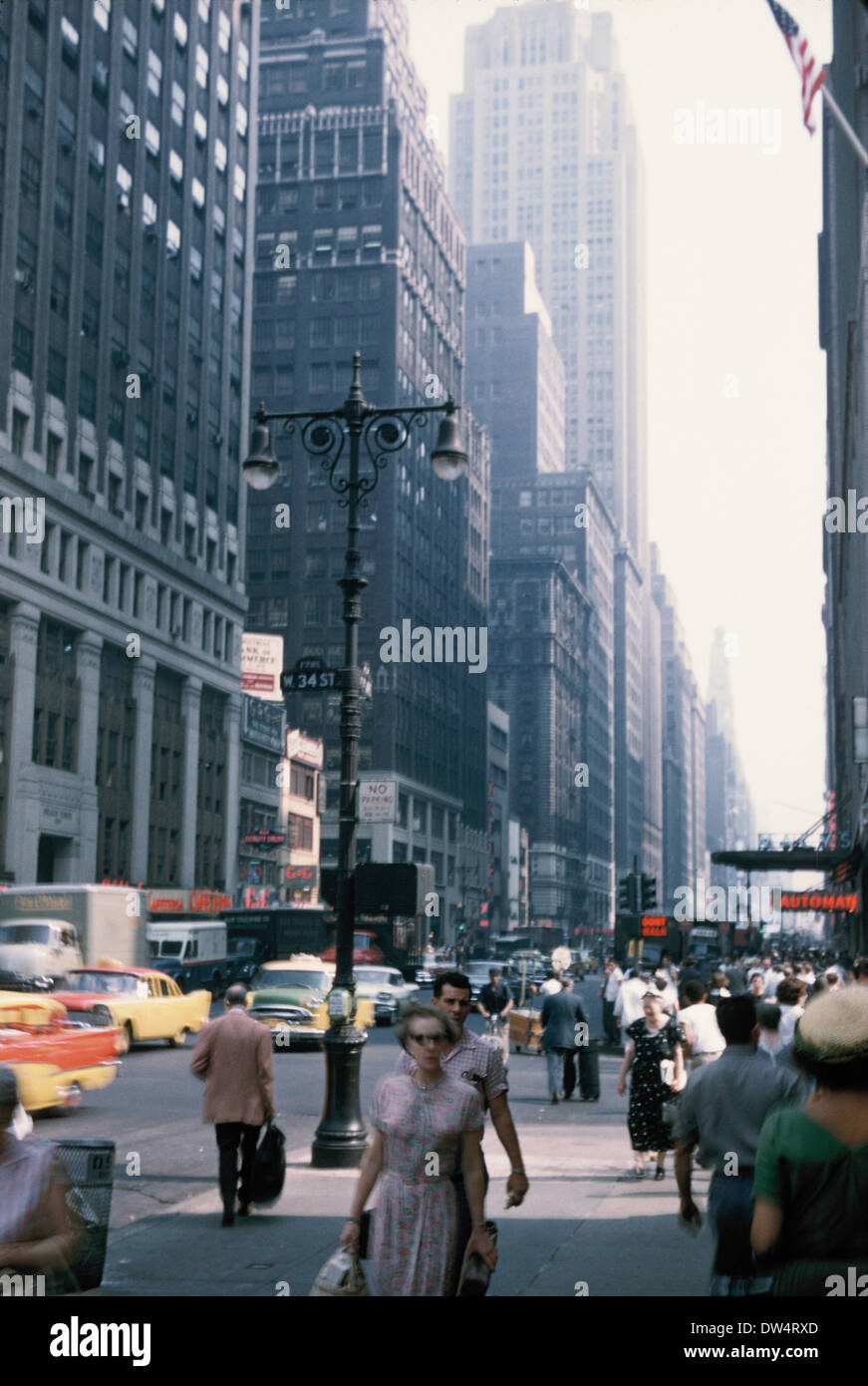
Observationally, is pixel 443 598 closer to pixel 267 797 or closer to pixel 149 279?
pixel 267 797

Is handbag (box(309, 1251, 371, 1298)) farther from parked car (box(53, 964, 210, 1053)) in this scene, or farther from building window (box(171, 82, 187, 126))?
building window (box(171, 82, 187, 126))

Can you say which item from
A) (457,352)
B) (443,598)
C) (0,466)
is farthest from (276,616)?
(0,466)

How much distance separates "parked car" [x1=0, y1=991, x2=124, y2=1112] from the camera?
16.5 m

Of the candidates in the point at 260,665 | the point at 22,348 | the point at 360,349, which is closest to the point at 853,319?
the point at 22,348

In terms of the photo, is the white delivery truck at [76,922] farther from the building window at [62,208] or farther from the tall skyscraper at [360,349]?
the tall skyscraper at [360,349]

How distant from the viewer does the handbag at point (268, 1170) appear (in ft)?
36.8

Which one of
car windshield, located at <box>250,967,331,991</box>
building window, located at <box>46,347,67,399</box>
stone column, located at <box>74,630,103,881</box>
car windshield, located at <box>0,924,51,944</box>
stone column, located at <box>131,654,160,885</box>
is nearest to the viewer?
car windshield, located at <box>250,967,331,991</box>

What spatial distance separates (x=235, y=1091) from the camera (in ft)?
37.0

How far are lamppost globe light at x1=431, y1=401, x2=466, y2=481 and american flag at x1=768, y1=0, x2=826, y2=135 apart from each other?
4.89 metres

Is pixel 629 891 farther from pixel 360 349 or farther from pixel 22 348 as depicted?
pixel 360 349

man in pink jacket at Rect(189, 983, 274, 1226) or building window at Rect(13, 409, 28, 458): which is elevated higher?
building window at Rect(13, 409, 28, 458)

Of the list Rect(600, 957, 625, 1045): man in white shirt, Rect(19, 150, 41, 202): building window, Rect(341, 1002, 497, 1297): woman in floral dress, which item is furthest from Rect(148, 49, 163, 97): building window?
Rect(341, 1002, 497, 1297): woman in floral dress

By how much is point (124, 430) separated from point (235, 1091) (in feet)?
177
